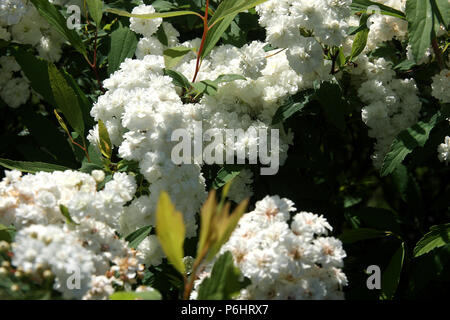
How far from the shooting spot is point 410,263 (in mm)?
2398

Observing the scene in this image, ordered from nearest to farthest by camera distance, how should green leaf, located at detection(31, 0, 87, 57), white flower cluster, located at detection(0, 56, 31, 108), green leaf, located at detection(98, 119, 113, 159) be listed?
green leaf, located at detection(98, 119, 113, 159) → green leaf, located at detection(31, 0, 87, 57) → white flower cluster, located at detection(0, 56, 31, 108)

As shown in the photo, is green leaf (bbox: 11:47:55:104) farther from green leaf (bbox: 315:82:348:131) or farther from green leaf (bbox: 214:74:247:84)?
green leaf (bbox: 315:82:348:131)

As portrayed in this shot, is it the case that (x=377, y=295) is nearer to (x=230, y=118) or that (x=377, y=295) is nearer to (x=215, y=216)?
(x=230, y=118)

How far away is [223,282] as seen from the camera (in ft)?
5.07

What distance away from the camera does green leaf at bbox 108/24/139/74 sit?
2451 millimetres

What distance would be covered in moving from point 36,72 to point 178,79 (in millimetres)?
619

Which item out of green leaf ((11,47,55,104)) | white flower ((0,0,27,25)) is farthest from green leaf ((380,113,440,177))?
white flower ((0,0,27,25))

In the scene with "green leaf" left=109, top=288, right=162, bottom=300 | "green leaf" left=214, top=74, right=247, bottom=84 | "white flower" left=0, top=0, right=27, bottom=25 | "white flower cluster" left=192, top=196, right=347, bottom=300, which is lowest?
"green leaf" left=109, top=288, right=162, bottom=300

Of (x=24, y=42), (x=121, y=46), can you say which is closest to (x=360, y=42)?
(x=121, y=46)

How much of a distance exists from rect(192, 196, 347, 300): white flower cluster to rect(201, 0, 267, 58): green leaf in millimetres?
740

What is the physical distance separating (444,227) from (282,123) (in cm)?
77

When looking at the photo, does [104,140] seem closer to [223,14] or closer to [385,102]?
[223,14]

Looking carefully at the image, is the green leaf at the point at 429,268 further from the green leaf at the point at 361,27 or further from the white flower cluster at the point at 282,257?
the green leaf at the point at 361,27

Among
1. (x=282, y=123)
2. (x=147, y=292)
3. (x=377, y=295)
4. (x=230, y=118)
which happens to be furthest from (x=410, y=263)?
(x=147, y=292)
